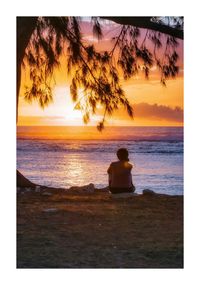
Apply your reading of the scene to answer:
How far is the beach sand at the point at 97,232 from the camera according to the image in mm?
4395

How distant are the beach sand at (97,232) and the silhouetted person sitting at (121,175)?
91mm

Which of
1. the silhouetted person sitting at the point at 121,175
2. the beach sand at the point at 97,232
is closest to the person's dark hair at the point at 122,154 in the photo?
the silhouetted person sitting at the point at 121,175

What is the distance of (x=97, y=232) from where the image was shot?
4543mm

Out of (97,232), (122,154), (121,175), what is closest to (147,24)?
(122,154)

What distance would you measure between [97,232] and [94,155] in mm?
543

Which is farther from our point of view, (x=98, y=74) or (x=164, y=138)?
(x=98, y=74)

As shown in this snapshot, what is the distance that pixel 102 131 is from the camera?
475 cm

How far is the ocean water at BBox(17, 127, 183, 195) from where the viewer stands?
4.69m

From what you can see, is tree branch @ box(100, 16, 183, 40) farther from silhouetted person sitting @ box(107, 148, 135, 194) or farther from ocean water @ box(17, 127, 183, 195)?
silhouetted person sitting @ box(107, 148, 135, 194)

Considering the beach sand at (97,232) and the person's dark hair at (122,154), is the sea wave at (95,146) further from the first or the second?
the beach sand at (97,232)
